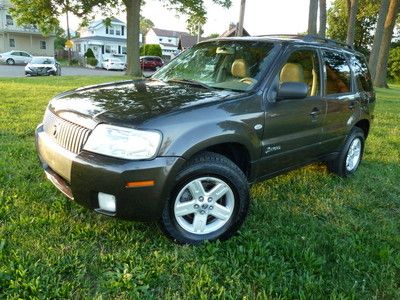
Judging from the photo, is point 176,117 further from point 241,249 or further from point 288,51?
point 288,51

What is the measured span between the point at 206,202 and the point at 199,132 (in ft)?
1.96

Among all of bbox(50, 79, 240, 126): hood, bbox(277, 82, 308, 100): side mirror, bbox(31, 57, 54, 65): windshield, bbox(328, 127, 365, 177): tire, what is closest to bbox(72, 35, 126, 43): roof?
bbox(31, 57, 54, 65): windshield

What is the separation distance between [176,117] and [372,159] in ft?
14.5

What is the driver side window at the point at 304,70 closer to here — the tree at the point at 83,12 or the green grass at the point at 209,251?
the green grass at the point at 209,251

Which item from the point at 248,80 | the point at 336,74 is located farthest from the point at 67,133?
the point at 336,74

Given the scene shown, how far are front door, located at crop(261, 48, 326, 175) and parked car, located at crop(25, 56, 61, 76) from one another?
23.4 metres

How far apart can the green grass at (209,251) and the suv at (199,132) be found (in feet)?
0.97

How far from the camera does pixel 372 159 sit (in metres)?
6.24

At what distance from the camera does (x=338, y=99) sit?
Result: 4574 millimetres

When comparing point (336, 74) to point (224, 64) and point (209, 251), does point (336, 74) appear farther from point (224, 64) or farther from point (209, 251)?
point (209, 251)

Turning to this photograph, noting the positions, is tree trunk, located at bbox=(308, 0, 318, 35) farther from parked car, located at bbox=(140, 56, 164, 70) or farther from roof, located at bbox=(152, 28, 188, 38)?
roof, located at bbox=(152, 28, 188, 38)

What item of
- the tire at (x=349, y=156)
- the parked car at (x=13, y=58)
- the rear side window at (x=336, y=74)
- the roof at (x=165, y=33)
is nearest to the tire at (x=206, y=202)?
the rear side window at (x=336, y=74)

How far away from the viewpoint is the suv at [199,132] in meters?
2.80

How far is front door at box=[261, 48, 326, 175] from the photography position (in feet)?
12.1
